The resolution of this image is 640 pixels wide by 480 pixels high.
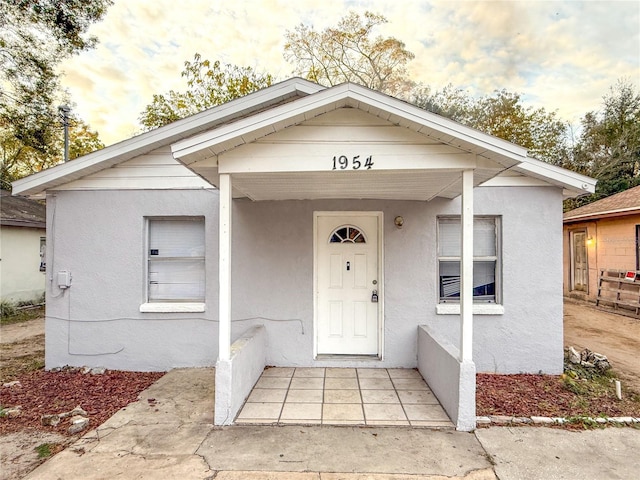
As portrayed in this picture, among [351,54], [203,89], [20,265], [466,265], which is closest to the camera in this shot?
[466,265]

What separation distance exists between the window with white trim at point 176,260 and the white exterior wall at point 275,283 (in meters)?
0.18

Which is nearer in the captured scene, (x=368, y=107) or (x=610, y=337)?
(x=368, y=107)

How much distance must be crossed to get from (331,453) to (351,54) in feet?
62.9

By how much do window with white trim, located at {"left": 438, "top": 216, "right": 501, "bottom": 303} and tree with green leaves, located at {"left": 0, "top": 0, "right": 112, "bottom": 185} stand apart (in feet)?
39.5

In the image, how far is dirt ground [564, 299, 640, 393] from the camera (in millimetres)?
5417

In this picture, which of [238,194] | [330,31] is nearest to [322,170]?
[238,194]

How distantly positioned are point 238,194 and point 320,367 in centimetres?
290

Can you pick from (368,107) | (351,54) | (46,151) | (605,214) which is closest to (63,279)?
(368,107)

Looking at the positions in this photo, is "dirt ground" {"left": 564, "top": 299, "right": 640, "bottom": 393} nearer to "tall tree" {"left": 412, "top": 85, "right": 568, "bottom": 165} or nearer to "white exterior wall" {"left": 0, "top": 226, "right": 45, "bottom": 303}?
"tall tree" {"left": 412, "top": 85, "right": 568, "bottom": 165}

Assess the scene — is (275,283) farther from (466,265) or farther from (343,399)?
(466,265)

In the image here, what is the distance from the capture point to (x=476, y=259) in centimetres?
523

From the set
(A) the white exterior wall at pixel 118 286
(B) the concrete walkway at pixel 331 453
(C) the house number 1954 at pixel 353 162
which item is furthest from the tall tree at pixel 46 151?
(C) the house number 1954 at pixel 353 162

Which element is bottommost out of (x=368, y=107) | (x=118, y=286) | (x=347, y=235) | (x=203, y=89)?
(x=118, y=286)

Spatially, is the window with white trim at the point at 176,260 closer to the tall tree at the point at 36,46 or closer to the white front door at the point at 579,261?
the tall tree at the point at 36,46
